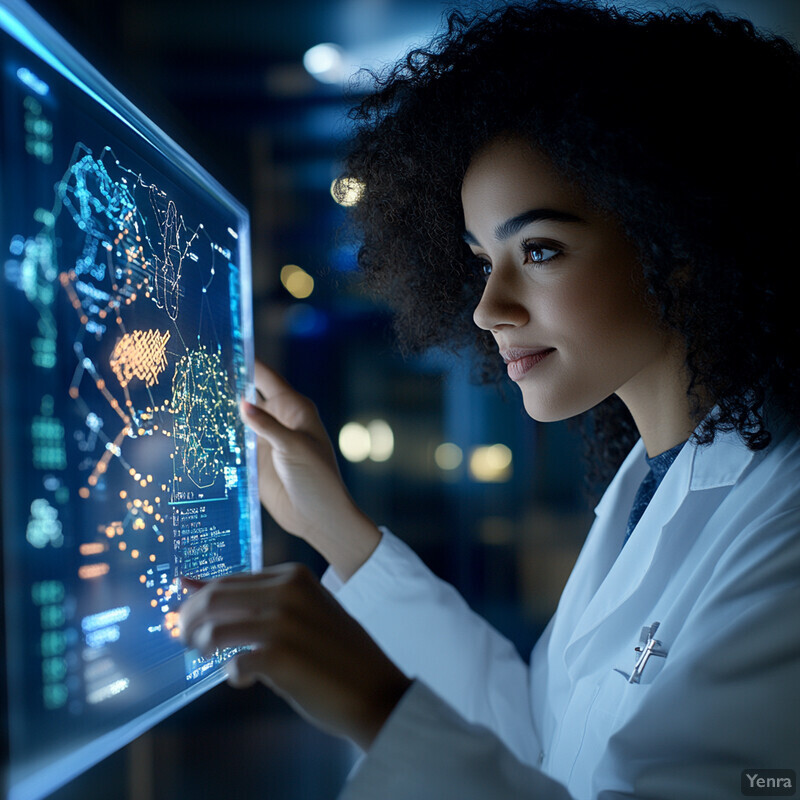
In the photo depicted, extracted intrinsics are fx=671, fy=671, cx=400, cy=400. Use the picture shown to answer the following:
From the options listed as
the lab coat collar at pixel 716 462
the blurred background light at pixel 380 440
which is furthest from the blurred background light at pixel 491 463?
the lab coat collar at pixel 716 462

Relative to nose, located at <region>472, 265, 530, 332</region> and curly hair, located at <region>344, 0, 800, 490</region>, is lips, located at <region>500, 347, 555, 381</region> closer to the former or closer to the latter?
nose, located at <region>472, 265, 530, 332</region>

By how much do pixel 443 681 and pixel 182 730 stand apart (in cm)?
52

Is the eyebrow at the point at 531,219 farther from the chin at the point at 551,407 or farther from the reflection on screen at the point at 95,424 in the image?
the reflection on screen at the point at 95,424

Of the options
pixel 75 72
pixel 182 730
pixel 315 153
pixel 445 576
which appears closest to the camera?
pixel 75 72

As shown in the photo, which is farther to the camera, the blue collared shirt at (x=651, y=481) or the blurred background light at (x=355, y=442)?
the blurred background light at (x=355, y=442)

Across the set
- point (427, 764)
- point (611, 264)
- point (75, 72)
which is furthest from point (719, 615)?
point (75, 72)

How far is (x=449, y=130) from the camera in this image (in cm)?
100

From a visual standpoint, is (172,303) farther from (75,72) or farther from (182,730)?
(182,730)

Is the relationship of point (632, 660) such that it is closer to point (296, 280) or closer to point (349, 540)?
point (349, 540)

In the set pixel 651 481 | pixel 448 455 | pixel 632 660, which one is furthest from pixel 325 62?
pixel 632 660

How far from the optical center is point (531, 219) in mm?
843

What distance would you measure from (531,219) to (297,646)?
58 centimetres

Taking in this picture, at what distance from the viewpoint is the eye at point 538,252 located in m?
0.85

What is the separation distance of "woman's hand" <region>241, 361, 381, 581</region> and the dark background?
342mm
